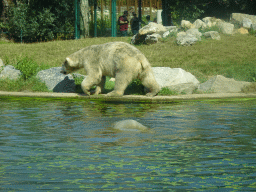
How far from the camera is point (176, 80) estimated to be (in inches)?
616

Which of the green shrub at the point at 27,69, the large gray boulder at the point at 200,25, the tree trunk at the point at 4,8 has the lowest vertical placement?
the green shrub at the point at 27,69

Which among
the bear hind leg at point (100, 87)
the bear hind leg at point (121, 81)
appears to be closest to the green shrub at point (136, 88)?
the bear hind leg at point (100, 87)

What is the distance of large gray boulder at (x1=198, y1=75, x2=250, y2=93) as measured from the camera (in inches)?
622

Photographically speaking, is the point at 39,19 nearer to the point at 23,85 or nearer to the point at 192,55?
the point at 192,55

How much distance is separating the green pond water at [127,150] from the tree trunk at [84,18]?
18124 mm

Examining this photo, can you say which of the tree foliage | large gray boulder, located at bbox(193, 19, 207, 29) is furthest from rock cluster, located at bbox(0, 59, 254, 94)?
the tree foliage

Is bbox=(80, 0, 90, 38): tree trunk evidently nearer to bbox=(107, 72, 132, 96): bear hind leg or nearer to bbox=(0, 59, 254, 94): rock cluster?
bbox=(0, 59, 254, 94): rock cluster

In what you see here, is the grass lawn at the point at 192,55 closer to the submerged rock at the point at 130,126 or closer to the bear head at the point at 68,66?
the bear head at the point at 68,66

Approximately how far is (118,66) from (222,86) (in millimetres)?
3740

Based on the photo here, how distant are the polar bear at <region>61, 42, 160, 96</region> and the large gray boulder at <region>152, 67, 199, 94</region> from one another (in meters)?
0.95

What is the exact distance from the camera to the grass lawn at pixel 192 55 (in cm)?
1901

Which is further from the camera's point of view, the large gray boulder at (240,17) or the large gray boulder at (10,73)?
the large gray boulder at (240,17)

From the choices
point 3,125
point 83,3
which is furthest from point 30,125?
point 83,3

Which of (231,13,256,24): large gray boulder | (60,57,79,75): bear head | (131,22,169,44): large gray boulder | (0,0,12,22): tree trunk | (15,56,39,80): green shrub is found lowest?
(15,56,39,80): green shrub
